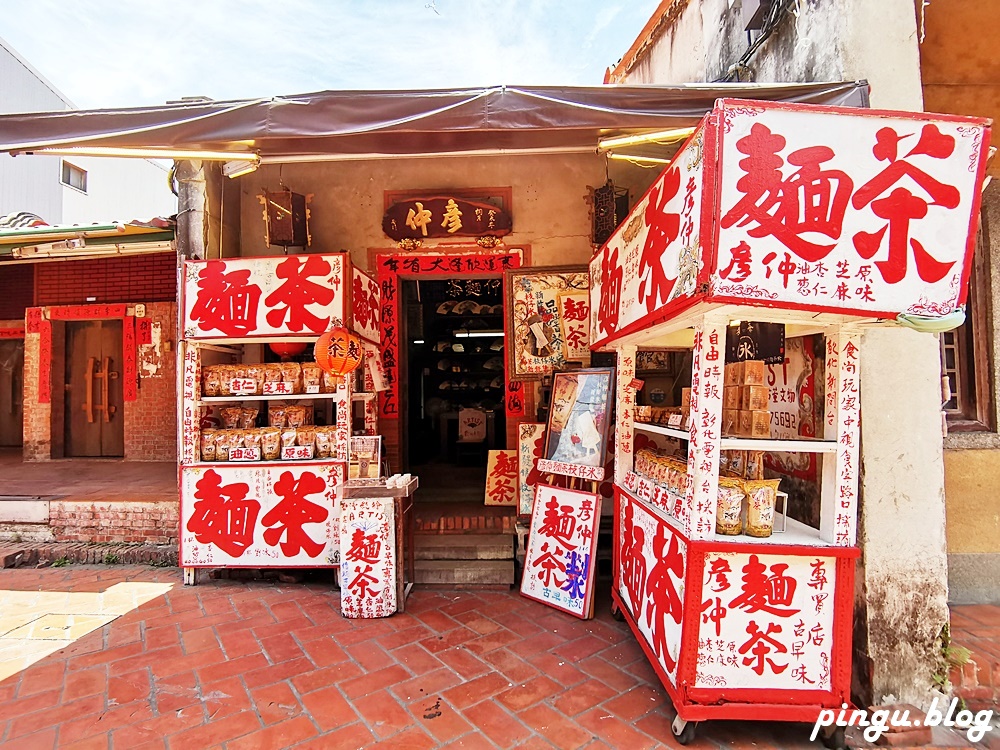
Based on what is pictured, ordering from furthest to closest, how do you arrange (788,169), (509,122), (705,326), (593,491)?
(593,491), (509,122), (705,326), (788,169)

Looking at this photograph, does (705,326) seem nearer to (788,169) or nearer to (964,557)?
(788,169)

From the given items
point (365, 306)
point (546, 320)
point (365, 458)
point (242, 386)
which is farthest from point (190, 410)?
point (546, 320)

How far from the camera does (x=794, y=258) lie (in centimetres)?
217

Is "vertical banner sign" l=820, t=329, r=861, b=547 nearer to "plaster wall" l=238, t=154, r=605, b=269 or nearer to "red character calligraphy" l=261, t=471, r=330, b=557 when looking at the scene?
"plaster wall" l=238, t=154, r=605, b=269

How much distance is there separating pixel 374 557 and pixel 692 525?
8.11ft

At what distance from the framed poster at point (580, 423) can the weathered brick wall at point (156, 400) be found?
266 inches

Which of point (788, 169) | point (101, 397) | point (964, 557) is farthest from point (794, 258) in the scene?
point (101, 397)

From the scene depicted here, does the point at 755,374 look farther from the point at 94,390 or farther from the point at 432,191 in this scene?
the point at 94,390

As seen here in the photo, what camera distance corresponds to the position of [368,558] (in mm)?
3922

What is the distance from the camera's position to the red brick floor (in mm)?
2637

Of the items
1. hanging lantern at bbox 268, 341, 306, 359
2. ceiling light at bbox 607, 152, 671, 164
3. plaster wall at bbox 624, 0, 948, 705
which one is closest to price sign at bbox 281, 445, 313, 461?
hanging lantern at bbox 268, 341, 306, 359

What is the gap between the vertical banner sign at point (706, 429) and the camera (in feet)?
8.29

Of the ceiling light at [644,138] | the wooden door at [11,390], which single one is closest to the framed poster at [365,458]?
the ceiling light at [644,138]

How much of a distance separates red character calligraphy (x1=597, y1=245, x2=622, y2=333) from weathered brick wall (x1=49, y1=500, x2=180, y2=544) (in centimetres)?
480
